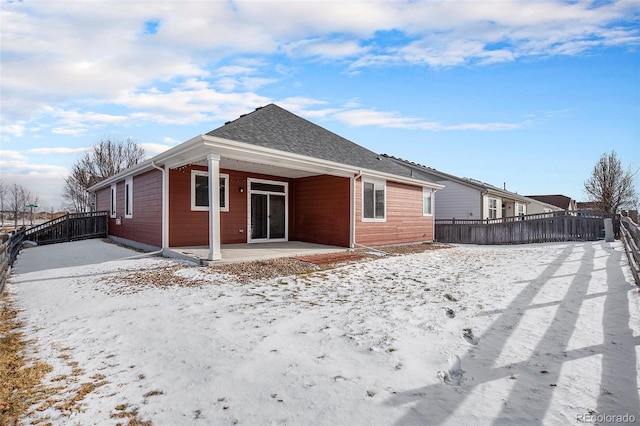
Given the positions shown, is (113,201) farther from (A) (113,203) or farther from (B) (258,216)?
(B) (258,216)

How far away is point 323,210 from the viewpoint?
38.5ft

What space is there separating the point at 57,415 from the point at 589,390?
153 inches

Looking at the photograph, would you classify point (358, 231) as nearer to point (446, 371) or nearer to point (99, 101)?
point (446, 371)

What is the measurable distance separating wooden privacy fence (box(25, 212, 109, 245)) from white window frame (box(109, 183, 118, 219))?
1.89 ft

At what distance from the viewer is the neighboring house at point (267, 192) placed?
8.52 meters

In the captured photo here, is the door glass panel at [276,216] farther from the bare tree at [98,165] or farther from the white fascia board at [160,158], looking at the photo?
the bare tree at [98,165]

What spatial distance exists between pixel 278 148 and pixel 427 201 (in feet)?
30.3

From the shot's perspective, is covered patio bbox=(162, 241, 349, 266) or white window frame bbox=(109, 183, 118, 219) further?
white window frame bbox=(109, 183, 118, 219)

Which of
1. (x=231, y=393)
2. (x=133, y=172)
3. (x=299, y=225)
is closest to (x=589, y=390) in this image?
(x=231, y=393)

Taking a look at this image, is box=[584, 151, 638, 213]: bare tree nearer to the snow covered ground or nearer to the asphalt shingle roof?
the asphalt shingle roof

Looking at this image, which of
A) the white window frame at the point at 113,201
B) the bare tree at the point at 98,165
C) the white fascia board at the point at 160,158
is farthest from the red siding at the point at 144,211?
the bare tree at the point at 98,165

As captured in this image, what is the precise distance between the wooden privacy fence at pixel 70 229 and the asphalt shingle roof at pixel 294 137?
986 cm

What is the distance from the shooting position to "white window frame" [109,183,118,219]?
1431cm

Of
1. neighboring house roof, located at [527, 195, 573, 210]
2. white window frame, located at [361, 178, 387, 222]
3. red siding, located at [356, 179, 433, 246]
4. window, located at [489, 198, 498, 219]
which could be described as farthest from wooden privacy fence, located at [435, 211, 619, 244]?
neighboring house roof, located at [527, 195, 573, 210]
